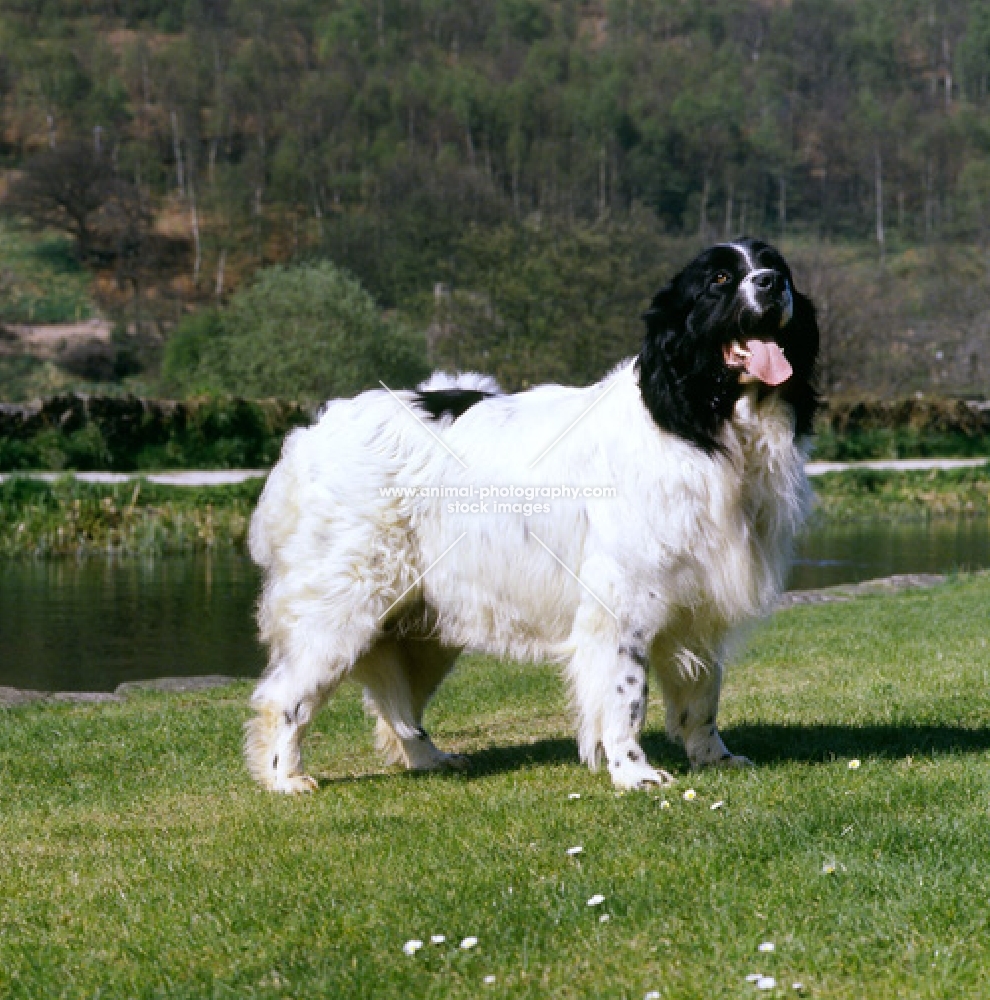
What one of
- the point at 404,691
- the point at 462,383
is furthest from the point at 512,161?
the point at 404,691

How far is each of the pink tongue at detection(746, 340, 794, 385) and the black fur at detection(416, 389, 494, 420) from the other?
148 cm

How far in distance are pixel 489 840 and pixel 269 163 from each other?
121556 mm

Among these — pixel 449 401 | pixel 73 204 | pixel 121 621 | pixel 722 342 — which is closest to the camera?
pixel 722 342

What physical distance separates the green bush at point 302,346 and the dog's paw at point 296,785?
3618cm

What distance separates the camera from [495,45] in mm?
178875

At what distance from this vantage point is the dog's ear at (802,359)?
6449mm

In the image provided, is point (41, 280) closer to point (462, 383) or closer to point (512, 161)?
point (512, 161)

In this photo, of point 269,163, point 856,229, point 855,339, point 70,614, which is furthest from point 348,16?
point 70,614

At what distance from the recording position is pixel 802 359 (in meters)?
6.51

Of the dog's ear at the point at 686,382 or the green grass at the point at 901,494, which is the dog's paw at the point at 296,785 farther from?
the green grass at the point at 901,494

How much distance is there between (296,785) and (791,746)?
249 centimetres

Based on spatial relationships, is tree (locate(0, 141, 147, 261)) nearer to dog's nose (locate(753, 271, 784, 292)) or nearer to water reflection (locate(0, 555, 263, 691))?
water reflection (locate(0, 555, 263, 691))

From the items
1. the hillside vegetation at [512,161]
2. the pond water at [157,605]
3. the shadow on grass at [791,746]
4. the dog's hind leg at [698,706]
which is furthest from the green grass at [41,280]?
the dog's hind leg at [698,706]

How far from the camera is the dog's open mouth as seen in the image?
6.27 m
